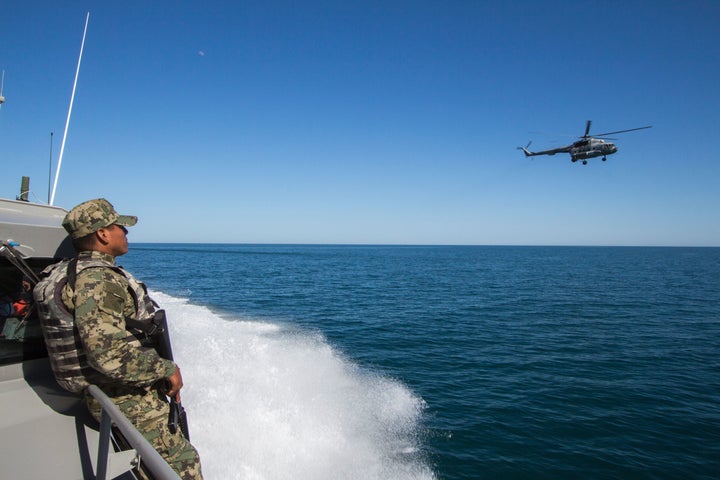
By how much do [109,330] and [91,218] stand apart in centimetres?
106

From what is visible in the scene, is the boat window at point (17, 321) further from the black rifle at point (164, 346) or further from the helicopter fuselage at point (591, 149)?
the helicopter fuselage at point (591, 149)

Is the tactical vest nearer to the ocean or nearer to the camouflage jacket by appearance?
the camouflage jacket

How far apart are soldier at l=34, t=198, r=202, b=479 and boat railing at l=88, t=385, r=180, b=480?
0.84ft

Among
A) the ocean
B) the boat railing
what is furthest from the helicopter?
the boat railing

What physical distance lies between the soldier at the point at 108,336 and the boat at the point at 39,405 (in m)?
0.24

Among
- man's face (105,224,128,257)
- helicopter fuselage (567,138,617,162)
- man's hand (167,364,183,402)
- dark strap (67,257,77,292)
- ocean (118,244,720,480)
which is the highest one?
helicopter fuselage (567,138,617,162)

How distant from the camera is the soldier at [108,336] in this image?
301cm

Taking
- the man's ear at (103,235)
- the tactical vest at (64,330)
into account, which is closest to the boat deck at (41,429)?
the tactical vest at (64,330)

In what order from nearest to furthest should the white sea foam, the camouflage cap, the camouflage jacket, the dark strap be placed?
the camouflage jacket, the dark strap, the camouflage cap, the white sea foam

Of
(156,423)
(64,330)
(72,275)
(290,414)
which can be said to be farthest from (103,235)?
(290,414)

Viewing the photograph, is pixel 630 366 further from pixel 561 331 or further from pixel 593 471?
pixel 593 471

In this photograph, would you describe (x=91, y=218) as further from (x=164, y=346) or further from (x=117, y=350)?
(x=164, y=346)

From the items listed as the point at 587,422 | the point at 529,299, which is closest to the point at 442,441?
the point at 587,422

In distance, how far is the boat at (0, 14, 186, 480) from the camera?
2799 mm
